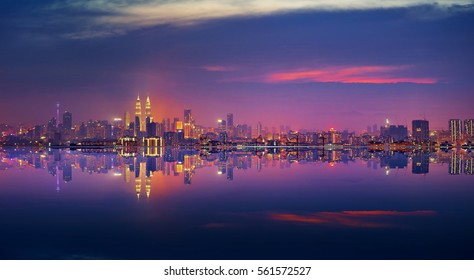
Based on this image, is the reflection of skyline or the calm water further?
the reflection of skyline

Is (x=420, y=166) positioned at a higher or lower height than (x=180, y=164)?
lower

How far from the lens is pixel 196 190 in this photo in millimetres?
16078

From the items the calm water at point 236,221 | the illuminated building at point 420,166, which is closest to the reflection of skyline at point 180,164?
the illuminated building at point 420,166

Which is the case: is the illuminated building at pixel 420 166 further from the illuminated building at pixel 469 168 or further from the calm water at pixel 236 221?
the calm water at pixel 236 221

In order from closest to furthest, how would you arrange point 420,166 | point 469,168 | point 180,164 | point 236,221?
point 236,221 < point 469,168 < point 420,166 < point 180,164

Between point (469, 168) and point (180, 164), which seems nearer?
point (469, 168)

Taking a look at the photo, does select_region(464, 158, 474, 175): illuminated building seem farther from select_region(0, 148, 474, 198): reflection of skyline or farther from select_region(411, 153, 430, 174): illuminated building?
select_region(411, 153, 430, 174): illuminated building

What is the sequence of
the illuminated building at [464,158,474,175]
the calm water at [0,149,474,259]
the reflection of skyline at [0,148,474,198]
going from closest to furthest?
the calm water at [0,149,474,259] → the reflection of skyline at [0,148,474,198] → the illuminated building at [464,158,474,175]

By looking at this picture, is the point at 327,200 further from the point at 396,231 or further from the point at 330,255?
the point at 330,255

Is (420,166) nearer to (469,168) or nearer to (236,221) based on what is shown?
(469,168)

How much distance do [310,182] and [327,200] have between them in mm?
5500

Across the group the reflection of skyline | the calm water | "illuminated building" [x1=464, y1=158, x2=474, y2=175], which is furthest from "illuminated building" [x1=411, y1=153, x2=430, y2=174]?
the calm water

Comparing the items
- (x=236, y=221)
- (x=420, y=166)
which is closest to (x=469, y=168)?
(x=420, y=166)
